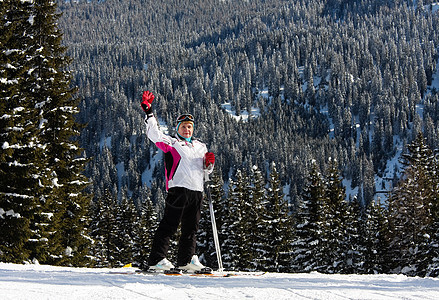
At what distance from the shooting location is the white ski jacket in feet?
21.2

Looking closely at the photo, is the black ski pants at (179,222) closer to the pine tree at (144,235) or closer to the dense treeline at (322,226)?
the dense treeline at (322,226)

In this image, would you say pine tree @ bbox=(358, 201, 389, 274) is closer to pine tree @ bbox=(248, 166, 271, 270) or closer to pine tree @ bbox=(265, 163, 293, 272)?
pine tree @ bbox=(265, 163, 293, 272)

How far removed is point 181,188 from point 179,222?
522 mm

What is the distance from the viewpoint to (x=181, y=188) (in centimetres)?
A: 644

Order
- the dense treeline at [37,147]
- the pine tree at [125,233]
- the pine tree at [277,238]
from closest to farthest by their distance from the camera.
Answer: the dense treeline at [37,147], the pine tree at [277,238], the pine tree at [125,233]

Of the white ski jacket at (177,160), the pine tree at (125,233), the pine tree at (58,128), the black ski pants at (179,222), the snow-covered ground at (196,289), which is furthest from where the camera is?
the pine tree at (125,233)

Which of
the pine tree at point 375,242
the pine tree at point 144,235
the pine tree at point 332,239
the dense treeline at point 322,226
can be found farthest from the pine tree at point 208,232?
the pine tree at point 375,242

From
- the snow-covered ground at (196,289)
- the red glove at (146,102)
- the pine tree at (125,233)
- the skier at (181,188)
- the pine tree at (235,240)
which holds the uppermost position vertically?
the red glove at (146,102)

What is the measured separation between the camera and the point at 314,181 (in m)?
27.3

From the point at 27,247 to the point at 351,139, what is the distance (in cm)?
15184

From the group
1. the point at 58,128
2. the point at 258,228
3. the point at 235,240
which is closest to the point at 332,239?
the point at 258,228

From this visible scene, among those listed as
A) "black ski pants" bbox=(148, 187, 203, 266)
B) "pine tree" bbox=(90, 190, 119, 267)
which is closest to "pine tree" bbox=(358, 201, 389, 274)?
"pine tree" bbox=(90, 190, 119, 267)

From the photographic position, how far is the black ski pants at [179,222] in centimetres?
636

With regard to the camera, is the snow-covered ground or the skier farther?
the skier
